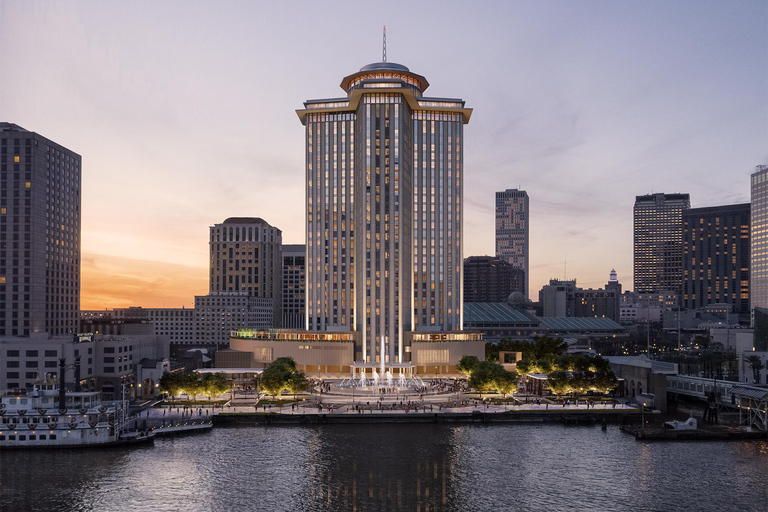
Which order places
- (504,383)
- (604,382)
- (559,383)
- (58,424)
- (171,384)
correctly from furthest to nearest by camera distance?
1. (604,382)
2. (559,383)
3. (504,383)
4. (171,384)
5. (58,424)

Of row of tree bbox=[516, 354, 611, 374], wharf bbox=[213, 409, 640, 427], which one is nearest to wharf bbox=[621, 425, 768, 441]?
wharf bbox=[213, 409, 640, 427]

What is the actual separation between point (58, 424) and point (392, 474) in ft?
194

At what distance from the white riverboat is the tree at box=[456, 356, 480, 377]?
91631 millimetres

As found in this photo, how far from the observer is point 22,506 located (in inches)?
2960

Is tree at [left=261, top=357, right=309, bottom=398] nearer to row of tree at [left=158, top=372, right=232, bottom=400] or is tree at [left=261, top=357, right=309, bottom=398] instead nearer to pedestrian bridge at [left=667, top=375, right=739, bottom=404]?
row of tree at [left=158, top=372, right=232, bottom=400]

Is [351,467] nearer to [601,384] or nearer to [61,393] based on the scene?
[61,393]

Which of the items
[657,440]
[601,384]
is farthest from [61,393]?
[601,384]

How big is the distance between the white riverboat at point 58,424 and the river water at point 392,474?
3070mm

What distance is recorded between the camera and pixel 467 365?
175125 mm

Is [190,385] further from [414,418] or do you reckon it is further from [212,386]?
[414,418]

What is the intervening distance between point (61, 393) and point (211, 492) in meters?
44.8

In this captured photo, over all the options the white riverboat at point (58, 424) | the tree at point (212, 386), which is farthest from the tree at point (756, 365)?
the white riverboat at point (58, 424)

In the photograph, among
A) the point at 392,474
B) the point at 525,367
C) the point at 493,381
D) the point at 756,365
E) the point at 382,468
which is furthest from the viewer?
the point at 525,367

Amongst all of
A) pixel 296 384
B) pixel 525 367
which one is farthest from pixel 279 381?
pixel 525 367
